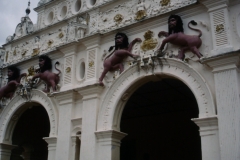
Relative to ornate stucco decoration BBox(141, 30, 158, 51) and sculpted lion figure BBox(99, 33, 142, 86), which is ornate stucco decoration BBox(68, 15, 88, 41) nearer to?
sculpted lion figure BBox(99, 33, 142, 86)

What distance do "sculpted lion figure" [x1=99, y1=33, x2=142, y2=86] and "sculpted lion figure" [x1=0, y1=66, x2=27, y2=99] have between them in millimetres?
5043

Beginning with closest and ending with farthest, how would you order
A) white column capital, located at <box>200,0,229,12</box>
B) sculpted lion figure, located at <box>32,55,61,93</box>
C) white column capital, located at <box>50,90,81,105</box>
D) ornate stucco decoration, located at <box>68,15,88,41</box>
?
white column capital, located at <box>200,0,229,12</box> → white column capital, located at <box>50,90,81,105</box> → ornate stucco decoration, located at <box>68,15,88,41</box> → sculpted lion figure, located at <box>32,55,61,93</box>

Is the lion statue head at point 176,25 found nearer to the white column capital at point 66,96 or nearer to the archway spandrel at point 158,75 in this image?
the archway spandrel at point 158,75

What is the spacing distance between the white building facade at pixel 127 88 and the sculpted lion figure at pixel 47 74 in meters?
0.26

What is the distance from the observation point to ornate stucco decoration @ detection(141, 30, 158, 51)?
12.2 meters

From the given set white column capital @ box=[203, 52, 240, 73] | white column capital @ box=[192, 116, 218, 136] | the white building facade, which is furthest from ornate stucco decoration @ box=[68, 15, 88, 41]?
white column capital @ box=[192, 116, 218, 136]

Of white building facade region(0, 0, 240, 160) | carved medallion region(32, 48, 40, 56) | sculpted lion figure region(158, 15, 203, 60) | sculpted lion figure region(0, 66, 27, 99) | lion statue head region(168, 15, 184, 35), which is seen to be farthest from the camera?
carved medallion region(32, 48, 40, 56)

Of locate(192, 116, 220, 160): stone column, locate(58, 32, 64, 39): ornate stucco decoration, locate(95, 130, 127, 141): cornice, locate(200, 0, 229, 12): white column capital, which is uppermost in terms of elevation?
locate(58, 32, 64, 39): ornate stucco decoration

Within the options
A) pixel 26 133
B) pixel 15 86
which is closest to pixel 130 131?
pixel 26 133

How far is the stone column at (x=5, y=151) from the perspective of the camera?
50.7 feet

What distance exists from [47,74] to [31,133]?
544cm

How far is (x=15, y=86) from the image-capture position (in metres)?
16.0

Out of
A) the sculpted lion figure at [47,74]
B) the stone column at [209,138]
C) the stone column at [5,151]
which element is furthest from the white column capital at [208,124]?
the stone column at [5,151]

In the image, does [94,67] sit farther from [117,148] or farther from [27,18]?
[27,18]
